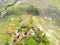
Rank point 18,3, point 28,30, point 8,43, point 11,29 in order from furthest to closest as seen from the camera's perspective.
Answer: point 18,3 < point 11,29 < point 28,30 < point 8,43

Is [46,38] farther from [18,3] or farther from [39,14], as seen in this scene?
[18,3]

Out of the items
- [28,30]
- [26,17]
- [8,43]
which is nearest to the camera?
[8,43]

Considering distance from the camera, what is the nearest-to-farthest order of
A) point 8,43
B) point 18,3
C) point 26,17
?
1. point 8,43
2. point 26,17
3. point 18,3

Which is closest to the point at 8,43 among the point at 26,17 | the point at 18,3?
the point at 26,17

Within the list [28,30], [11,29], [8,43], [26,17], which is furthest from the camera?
[26,17]

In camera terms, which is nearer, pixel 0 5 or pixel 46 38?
pixel 46 38

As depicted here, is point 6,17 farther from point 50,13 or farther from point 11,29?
point 50,13

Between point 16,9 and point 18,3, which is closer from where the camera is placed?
point 16,9

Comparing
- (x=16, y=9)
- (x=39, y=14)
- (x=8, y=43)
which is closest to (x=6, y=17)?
(x=16, y=9)

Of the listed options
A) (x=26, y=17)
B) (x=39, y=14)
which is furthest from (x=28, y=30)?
(x=39, y=14)
